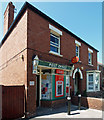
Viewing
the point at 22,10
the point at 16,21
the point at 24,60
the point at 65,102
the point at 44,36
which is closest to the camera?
the point at 24,60

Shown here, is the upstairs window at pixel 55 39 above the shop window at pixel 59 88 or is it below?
above

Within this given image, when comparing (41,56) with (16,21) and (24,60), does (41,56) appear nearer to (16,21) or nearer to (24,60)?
(24,60)

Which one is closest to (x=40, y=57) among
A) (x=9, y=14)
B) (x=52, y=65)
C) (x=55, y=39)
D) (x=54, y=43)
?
(x=52, y=65)

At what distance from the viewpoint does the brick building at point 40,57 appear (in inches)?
258

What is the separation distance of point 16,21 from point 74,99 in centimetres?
788

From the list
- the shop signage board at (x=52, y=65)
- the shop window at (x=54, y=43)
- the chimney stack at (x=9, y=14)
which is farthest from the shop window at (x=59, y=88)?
the chimney stack at (x=9, y=14)

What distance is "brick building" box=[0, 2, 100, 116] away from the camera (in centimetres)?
655

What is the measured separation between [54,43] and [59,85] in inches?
134

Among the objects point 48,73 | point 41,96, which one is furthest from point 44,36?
point 41,96

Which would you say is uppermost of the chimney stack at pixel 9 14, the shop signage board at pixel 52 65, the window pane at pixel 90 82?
the chimney stack at pixel 9 14

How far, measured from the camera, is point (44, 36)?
7.75 metres

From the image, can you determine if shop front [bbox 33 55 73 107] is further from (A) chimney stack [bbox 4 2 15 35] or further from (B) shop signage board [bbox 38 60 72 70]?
(A) chimney stack [bbox 4 2 15 35]

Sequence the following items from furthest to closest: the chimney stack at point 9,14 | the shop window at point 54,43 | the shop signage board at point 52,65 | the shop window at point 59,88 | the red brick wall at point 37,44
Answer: the chimney stack at point 9,14, the shop window at point 54,43, the shop window at point 59,88, the shop signage board at point 52,65, the red brick wall at point 37,44

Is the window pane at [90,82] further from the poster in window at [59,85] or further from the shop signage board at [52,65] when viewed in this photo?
the poster in window at [59,85]
